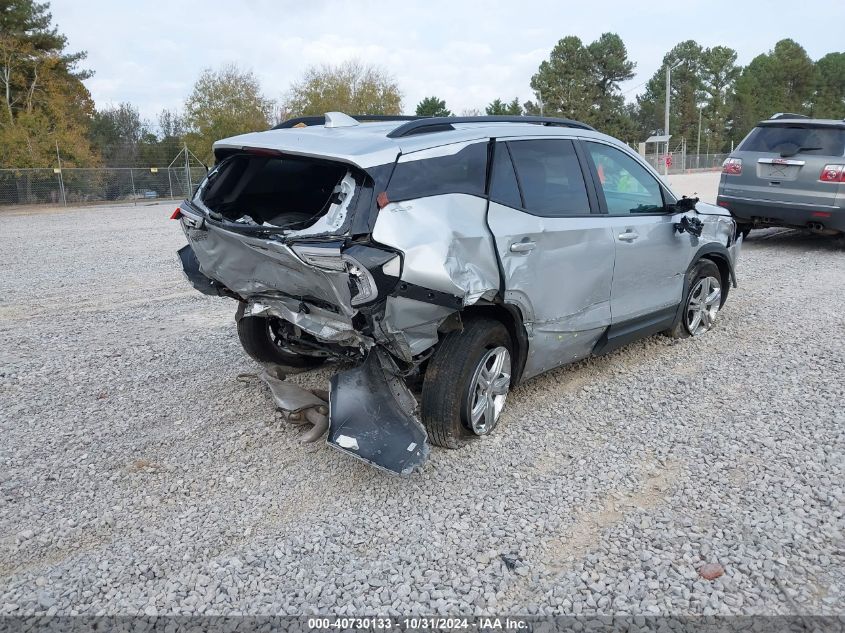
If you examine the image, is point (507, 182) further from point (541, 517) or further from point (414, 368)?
point (541, 517)

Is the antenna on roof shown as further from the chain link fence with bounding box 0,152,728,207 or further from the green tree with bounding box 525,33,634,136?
the green tree with bounding box 525,33,634,136

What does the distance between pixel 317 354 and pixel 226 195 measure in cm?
120

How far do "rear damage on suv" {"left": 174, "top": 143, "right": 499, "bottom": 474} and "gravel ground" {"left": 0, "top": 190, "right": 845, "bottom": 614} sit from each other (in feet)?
1.18

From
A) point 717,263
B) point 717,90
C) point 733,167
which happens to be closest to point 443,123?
point 717,263

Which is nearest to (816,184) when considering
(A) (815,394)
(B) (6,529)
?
(A) (815,394)

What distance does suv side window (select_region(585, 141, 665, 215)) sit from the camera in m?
4.93

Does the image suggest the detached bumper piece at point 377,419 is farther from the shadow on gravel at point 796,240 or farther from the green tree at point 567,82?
the green tree at point 567,82

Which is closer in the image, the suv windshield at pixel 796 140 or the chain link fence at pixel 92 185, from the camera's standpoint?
the suv windshield at pixel 796 140

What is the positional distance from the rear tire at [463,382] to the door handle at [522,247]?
442mm

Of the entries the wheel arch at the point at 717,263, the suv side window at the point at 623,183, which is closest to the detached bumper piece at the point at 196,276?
the suv side window at the point at 623,183

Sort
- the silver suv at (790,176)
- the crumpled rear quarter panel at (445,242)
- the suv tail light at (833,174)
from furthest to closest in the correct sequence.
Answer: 1. the silver suv at (790,176)
2. the suv tail light at (833,174)
3. the crumpled rear quarter panel at (445,242)

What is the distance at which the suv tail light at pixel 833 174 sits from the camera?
9445mm

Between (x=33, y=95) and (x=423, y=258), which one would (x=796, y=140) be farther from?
(x=33, y=95)

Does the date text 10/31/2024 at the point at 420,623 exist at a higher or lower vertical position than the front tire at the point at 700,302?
lower
